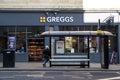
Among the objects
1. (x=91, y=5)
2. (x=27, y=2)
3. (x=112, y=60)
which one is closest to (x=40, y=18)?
(x=27, y=2)

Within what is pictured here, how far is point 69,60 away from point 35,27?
778 cm

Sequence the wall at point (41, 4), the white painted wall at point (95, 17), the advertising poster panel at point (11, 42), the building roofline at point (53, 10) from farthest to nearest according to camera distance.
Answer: the advertising poster panel at point (11, 42) < the white painted wall at point (95, 17) < the wall at point (41, 4) < the building roofline at point (53, 10)

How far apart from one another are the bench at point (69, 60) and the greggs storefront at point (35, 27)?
597 cm

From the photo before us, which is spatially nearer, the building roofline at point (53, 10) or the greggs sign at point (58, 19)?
the building roofline at point (53, 10)

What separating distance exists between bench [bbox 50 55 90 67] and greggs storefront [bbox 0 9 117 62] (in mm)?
5970

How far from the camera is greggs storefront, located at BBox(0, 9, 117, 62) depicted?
36.4m

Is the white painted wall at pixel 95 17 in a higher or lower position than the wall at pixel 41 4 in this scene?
lower

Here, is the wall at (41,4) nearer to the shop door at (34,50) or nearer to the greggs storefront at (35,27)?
the greggs storefront at (35,27)

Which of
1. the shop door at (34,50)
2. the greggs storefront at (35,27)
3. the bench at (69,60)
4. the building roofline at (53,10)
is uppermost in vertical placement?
the building roofline at (53,10)

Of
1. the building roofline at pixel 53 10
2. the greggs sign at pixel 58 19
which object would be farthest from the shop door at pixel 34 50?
the building roofline at pixel 53 10

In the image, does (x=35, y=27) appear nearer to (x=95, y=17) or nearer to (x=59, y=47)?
(x=95, y=17)

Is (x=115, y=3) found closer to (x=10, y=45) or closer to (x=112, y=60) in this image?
(x=112, y=60)

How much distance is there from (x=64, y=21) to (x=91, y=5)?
109 inches

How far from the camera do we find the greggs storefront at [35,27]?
36406mm
